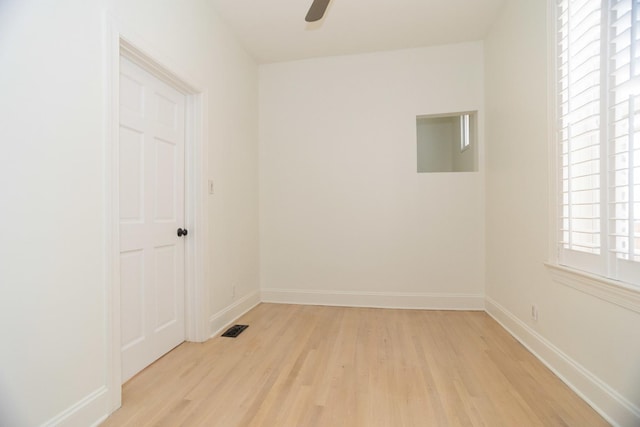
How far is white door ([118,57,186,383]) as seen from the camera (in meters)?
1.85

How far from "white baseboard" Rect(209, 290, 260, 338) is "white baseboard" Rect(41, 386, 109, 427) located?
3.38ft

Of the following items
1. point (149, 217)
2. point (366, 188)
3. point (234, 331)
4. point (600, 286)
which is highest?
point (366, 188)

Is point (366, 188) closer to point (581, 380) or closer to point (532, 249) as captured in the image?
point (532, 249)

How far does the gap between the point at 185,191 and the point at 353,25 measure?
2275 mm

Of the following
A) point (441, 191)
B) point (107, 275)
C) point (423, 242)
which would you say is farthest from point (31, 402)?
point (441, 191)

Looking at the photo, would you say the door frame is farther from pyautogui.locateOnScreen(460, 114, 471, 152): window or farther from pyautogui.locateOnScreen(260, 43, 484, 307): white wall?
pyautogui.locateOnScreen(460, 114, 471, 152): window

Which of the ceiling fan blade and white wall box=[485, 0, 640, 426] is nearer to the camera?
white wall box=[485, 0, 640, 426]

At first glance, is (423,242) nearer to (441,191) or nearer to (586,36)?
(441,191)

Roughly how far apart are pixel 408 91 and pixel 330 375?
3.00m

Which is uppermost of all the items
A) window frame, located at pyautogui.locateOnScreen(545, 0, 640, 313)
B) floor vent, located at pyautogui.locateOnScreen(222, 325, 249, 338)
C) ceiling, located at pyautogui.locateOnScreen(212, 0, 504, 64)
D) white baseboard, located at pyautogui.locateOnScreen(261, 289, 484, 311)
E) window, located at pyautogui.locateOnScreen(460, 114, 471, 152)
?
ceiling, located at pyautogui.locateOnScreen(212, 0, 504, 64)

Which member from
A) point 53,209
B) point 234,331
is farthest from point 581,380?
point 53,209

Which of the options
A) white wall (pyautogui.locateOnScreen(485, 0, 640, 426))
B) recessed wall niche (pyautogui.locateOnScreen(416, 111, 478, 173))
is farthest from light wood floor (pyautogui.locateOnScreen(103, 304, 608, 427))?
recessed wall niche (pyautogui.locateOnScreen(416, 111, 478, 173))

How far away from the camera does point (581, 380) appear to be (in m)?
1.67

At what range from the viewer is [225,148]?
2.83 meters
